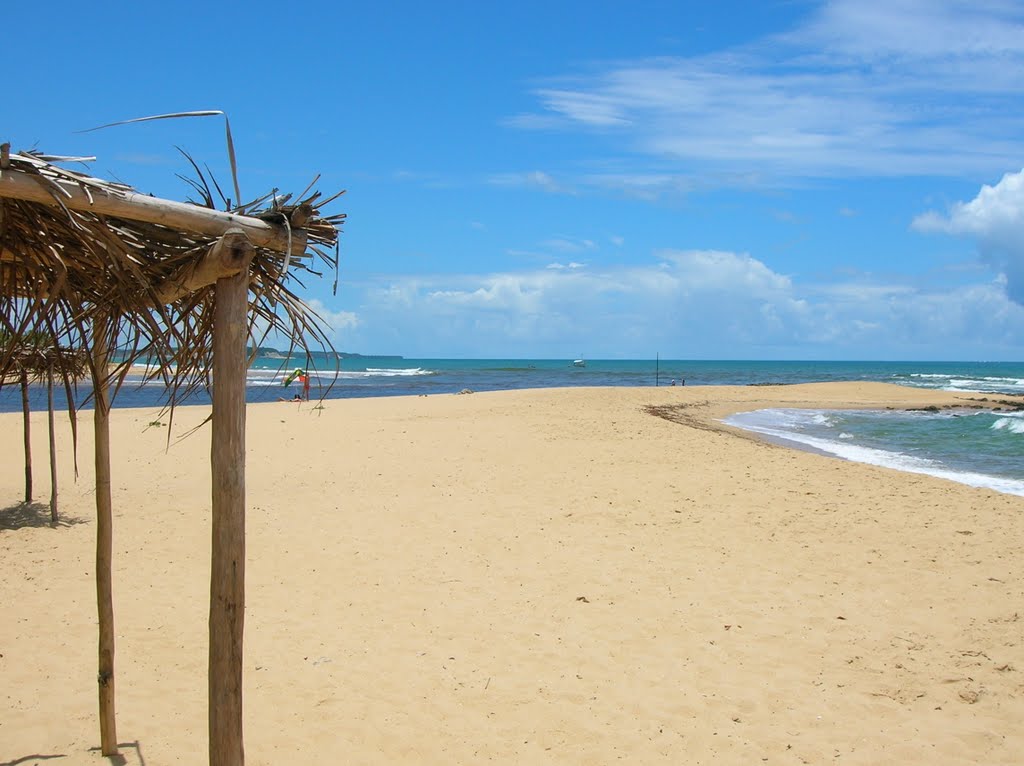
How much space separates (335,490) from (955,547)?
21.3 feet

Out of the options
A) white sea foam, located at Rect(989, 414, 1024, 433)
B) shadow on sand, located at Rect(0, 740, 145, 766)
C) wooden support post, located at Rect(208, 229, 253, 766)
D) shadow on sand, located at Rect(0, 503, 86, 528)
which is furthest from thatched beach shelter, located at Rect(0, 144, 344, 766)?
white sea foam, located at Rect(989, 414, 1024, 433)

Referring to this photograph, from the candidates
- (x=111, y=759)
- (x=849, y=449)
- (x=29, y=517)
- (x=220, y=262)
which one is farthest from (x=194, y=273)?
(x=849, y=449)

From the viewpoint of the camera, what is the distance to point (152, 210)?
2738 millimetres

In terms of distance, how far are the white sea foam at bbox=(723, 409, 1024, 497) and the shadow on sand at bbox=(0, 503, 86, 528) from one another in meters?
11.1

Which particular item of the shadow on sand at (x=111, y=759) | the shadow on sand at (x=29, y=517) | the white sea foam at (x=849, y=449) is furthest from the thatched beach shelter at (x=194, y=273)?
the white sea foam at (x=849, y=449)

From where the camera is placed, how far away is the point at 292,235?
302 cm

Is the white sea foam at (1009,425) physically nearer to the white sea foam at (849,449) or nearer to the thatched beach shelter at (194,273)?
the white sea foam at (849,449)

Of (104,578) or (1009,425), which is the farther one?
(1009,425)

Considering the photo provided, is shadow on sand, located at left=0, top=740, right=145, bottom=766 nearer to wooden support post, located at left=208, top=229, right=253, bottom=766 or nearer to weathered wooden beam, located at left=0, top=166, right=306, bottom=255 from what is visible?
wooden support post, located at left=208, top=229, right=253, bottom=766

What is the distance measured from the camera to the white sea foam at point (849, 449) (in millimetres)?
12086

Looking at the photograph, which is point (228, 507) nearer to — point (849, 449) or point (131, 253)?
point (131, 253)

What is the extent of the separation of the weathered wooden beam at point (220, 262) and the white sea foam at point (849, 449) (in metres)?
11.0

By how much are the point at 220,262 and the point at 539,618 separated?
3.71 meters

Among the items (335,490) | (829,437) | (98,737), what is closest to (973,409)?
(829,437)
